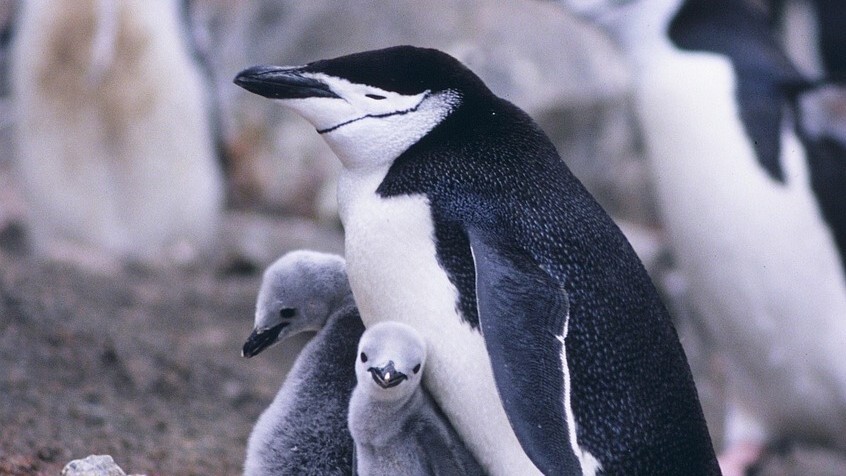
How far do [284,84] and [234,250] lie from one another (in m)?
4.14

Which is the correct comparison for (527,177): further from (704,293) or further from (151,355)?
(704,293)

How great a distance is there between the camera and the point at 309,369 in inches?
100

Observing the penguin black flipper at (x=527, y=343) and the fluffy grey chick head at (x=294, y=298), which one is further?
the fluffy grey chick head at (x=294, y=298)

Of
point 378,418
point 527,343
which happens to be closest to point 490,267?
point 527,343

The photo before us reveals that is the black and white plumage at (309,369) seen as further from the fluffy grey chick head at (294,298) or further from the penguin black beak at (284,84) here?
the penguin black beak at (284,84)

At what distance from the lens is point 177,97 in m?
6.22

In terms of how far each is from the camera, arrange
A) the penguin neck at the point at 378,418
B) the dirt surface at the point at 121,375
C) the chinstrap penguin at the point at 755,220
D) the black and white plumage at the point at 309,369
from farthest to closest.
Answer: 1. the chinstrap penguin at the point at 755,220
2. the dirt surface at the point at 121,375
3. the black and white plumage at the point at 309,369
4. the penguin neck at the point at 378,418

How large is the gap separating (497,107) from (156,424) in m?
1.36

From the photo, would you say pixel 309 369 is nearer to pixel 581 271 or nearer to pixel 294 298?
pixel 294 298

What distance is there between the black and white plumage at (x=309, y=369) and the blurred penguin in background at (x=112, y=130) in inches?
137

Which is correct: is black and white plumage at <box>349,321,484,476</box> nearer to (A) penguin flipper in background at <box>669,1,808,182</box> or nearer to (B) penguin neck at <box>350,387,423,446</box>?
(B) penguin neck at <box>350,387,423,446</box>

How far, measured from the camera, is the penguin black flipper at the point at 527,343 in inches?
80.6

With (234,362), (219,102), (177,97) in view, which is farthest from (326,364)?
(219,102)

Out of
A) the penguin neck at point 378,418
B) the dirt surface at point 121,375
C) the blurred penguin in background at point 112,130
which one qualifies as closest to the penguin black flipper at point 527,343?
the penguin neck at point 378,418
